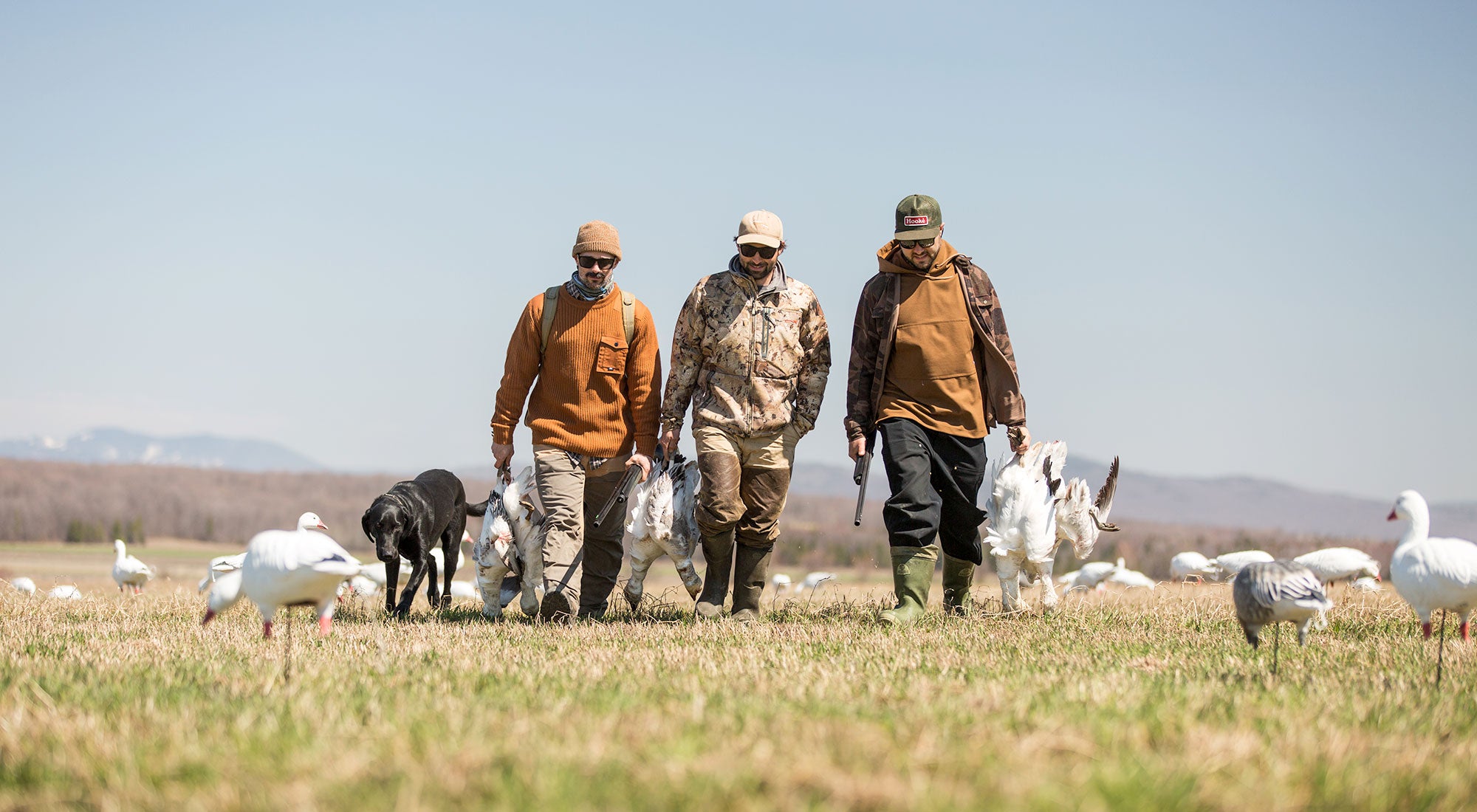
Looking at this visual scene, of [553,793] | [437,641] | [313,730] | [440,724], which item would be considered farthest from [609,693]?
[437,641]

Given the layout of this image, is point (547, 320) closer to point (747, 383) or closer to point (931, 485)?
point (747, 383)

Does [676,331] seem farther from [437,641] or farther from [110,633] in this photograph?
[110,633]

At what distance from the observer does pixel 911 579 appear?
8336 mm

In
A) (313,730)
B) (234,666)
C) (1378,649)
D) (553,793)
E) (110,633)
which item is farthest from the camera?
(110,633)

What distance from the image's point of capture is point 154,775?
10.8ft

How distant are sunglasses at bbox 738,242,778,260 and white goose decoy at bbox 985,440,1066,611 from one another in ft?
7.91

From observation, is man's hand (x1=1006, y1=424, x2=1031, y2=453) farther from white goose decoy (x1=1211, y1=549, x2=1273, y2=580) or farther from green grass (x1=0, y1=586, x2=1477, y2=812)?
white goose decoy (x1=1211, y1=549, x2=1273, y2=580)

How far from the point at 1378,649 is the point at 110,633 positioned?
7.50 metres

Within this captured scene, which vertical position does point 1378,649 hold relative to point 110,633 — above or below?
above

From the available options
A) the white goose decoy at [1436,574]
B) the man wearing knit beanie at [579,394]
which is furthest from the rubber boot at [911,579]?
the white goose decoy at [1436,574]

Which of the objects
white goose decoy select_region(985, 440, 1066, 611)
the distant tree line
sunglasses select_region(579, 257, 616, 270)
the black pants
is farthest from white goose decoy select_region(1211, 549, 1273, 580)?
the distant tree line

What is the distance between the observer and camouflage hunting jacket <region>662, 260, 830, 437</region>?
8320 millimetres

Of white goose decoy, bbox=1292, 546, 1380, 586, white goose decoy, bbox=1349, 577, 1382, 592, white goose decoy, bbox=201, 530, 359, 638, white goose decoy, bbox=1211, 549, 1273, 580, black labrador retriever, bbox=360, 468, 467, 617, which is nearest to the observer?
white goose decoy, bbox=201, 530, 359, 638

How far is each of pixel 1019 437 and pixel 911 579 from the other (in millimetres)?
1345
